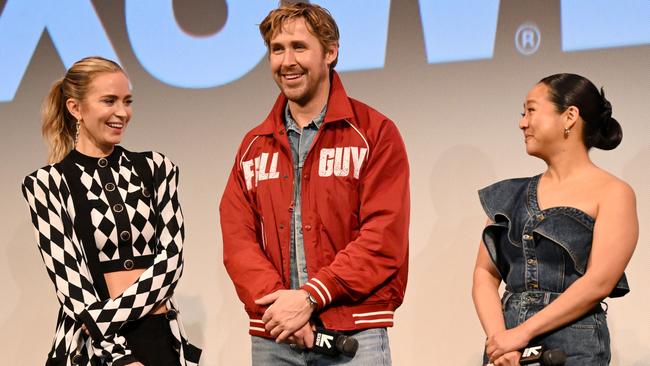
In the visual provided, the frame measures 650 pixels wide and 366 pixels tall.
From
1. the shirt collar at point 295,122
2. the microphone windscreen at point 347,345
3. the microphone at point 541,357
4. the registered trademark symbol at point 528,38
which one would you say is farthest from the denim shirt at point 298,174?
the registered trademark symbol at point 528,38

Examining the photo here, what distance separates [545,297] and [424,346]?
1.26 m

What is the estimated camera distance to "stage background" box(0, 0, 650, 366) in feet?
11.4

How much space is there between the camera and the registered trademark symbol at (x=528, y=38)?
356 centimetres

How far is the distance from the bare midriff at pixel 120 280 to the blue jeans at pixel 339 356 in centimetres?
41

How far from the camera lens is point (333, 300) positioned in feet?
7.89

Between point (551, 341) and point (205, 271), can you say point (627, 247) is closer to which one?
point (551, 341)

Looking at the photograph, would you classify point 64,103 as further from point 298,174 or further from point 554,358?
point 554,358

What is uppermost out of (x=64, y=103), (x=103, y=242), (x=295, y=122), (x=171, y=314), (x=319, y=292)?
(x=64, y=103)

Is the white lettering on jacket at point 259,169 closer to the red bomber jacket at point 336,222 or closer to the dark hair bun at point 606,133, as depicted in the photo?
the red bomber jacket at point 336,222

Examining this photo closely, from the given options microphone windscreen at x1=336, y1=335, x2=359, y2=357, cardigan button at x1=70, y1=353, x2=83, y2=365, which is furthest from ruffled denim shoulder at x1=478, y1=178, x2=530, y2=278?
cardigan button at x1=70, y1=353, x2=83, y2=365

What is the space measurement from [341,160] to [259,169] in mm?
249

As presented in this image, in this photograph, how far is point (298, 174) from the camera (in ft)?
8.38

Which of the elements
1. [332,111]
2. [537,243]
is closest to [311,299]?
[332,111]

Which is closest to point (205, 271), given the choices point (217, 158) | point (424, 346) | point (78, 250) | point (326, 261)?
point (217, 158)
